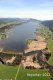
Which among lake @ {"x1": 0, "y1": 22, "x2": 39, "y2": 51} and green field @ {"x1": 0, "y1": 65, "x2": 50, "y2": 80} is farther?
lake @ {"x1": 0, "y1": 22, "x2": 39, "y2": 51}

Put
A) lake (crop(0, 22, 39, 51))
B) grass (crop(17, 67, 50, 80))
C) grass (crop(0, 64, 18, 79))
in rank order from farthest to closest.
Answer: lake (crop(0, 22, 39, 51)), grass (crop(0, 64, 18, 79)), grass (crop(17, 67, 50, 80))

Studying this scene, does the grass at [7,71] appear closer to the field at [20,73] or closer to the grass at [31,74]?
the field at [20,73]

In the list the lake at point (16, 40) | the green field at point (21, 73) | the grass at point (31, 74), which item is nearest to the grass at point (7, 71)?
the green field at point (21, 73)

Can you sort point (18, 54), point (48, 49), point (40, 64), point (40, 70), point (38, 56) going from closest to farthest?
point (40, 70)
point (40, 64)
point (38, 56)
point (18, 54)
point (48, 49)

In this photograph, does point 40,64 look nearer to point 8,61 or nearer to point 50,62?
point 50,62

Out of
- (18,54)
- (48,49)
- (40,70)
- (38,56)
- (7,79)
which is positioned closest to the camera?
(7,79)

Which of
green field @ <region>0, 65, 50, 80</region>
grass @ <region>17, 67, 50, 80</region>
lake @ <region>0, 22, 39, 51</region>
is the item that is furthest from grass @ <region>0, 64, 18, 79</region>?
lake @ <region>0, 22, 39, 51</region>

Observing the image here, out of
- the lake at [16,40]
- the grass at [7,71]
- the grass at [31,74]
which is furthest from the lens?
the lake at [16,40]

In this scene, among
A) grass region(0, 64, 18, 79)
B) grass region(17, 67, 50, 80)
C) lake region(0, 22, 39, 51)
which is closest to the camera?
grass region(17, 67, 50, 80)

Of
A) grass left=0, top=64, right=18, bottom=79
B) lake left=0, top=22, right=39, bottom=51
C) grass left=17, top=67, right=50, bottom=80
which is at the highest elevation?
lake left=0, top=22, right=39, bottom=51

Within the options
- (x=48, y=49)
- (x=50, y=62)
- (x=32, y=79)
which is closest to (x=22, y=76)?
(x=32, y=79)

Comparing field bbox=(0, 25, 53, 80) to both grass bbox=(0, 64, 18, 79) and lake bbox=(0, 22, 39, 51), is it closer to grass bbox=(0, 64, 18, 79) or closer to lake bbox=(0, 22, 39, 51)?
grass bbox=(0, 64, 18, 79)
